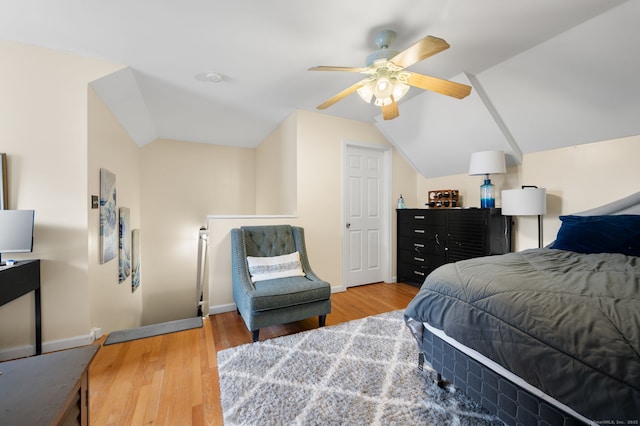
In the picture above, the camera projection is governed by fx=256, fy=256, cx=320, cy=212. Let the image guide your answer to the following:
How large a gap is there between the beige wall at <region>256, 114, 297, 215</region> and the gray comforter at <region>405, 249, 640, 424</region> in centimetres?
239

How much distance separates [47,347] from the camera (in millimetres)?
2066

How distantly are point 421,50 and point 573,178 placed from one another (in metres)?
2.37

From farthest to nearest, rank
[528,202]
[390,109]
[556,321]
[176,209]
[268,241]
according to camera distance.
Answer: [176,209]
[268,241]
[528,202]
[390,109]
[556,321]

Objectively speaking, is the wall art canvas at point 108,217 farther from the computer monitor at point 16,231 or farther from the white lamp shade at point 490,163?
the white lamp shade at point 490,163

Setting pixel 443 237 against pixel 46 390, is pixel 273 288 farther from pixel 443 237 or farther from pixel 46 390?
pixel 443 237

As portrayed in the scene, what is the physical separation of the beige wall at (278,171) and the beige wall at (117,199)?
6.52ft

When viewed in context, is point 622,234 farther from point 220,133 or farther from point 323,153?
point 220,133

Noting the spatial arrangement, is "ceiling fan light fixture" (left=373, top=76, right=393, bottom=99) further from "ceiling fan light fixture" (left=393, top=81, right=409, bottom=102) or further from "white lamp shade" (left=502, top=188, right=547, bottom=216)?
"white lamp shade" (left=502, top=188, right=547, bottom=216)

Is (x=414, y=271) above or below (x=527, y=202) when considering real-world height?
below

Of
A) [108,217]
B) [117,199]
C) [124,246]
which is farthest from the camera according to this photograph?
[124,246]

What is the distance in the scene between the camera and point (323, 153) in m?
3.51

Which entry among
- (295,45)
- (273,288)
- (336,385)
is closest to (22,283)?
(273,288)

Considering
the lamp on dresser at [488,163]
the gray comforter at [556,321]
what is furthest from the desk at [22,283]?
the lamp on dresser at [488,163]

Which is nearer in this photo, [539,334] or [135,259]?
[539,334]
